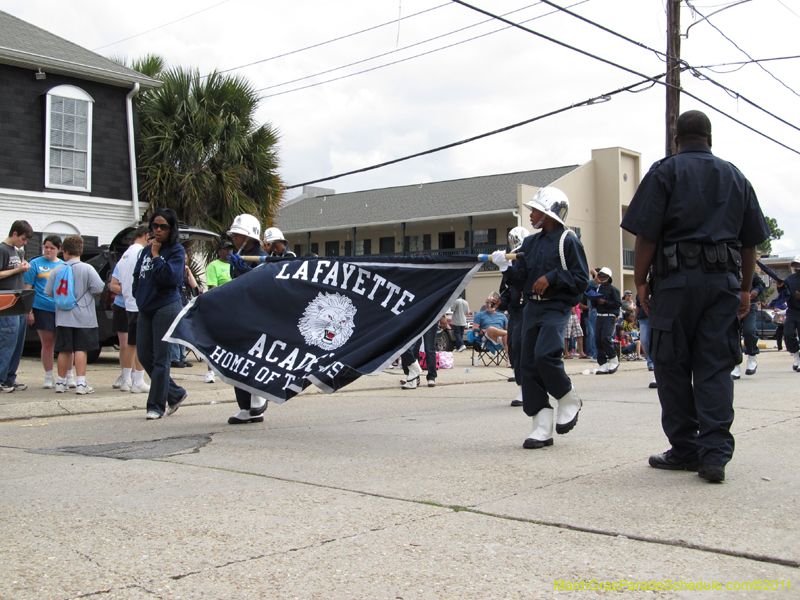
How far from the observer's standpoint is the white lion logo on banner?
6.39 metres

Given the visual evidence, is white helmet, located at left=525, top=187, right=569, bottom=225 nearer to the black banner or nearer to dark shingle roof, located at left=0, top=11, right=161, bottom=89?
the black banner

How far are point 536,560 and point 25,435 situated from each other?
5.16 meters

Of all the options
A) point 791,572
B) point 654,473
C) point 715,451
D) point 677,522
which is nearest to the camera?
point 791,572

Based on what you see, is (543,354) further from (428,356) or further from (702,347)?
(428,356)

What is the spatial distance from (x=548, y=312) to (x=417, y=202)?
118ft

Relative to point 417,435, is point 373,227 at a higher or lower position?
higher

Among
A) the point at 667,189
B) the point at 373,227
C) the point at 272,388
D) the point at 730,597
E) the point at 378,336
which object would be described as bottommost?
the point at 730,597

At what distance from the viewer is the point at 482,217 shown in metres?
38.5

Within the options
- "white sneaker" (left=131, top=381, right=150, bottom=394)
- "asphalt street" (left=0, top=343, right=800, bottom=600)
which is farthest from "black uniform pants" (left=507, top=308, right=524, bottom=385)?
"white sneaker" (left=131, top=381, right=150, bottom=394)

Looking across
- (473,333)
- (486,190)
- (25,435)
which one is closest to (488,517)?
(25,435)

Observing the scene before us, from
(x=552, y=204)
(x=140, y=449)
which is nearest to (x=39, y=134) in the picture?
(x=140, y=449)

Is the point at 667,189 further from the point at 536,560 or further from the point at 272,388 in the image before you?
the point at 272,388

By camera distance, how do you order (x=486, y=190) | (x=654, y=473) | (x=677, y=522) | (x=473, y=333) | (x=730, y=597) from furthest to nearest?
1. (x=486, y=190)
2. (x=473, y=333)
3. (x=654, y=473)
4. (x=677, y=522)
5. (x=730, y=597)

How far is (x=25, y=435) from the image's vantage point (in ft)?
21.7
